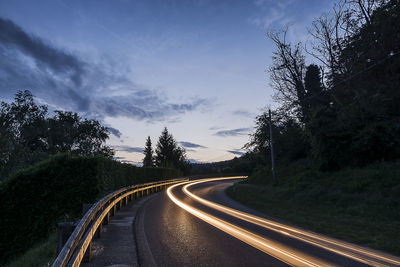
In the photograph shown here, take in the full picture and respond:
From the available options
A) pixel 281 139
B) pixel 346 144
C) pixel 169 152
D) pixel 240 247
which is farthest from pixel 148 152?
pixel 240 247

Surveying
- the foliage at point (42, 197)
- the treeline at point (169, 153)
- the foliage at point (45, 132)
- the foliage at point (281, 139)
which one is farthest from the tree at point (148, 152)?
the foliage at point (42, 197)

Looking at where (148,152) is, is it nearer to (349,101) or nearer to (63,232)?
(349,101)

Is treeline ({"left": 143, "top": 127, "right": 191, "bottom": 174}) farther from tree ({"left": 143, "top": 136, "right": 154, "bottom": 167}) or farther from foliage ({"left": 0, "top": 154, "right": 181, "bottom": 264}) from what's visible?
foliage ({"left": 0, "top": 154, "right": 181, "bottom": 264})

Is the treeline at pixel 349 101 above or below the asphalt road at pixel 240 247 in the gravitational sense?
above

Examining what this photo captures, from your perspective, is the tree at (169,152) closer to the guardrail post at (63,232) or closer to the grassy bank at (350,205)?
the grassy bank at (350,205)

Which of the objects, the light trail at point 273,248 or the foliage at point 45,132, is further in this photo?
the foliage at point 45,132

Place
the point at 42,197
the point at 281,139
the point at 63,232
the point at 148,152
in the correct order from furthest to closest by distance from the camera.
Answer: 1. the point at 148,152
2. the point at 281,139
3. the point at 42,197
4. the point at 63,232

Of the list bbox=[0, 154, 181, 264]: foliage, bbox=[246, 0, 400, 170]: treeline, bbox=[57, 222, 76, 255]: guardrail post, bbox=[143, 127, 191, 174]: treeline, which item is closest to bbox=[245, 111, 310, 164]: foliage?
bbox=[246, 0, 400, 170]: treeline

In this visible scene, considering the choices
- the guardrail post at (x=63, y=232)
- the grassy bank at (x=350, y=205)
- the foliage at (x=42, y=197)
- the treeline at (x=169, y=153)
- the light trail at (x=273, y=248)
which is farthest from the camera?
the treeline at (x=169, y=153)

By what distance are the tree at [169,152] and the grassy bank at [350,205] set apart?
63.2 m

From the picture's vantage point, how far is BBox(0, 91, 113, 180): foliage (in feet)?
128

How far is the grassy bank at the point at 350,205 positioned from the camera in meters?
8.65

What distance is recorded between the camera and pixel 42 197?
40.4 ft

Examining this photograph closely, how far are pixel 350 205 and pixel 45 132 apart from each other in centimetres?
5114
